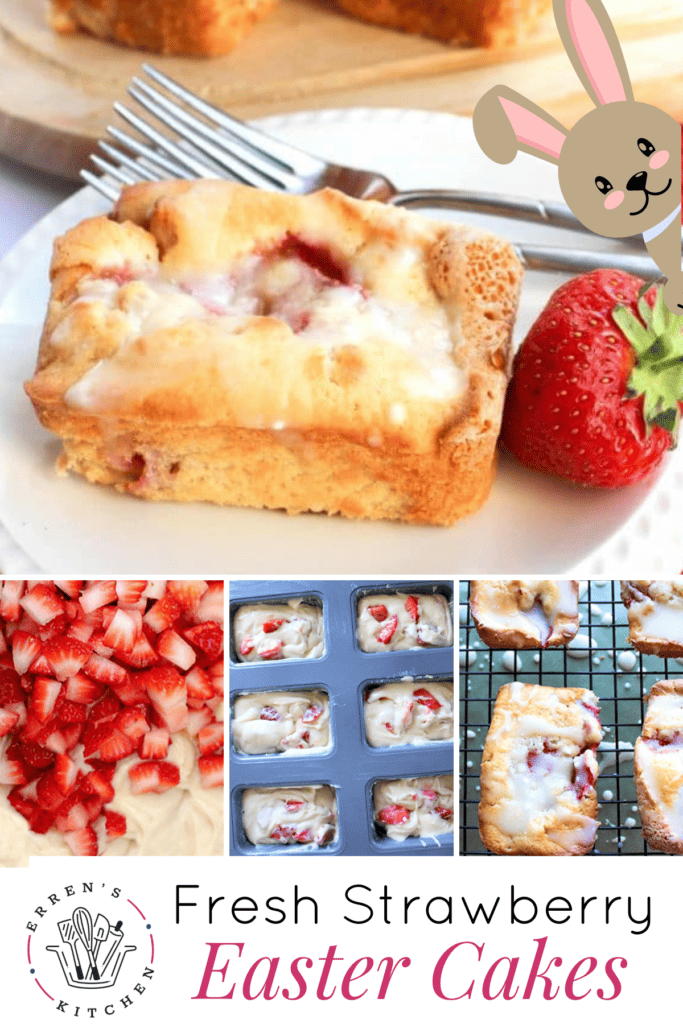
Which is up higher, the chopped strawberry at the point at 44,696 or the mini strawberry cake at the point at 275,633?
the mini strawberry cake at the point at 275,633

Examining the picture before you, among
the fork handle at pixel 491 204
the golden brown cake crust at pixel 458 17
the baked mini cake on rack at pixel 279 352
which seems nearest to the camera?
the baked mini cake on rack at pixel 279 352

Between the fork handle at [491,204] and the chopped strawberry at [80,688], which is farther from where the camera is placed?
the fork handle at [491,204]

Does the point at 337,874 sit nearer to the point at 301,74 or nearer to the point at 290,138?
the point at 290,138

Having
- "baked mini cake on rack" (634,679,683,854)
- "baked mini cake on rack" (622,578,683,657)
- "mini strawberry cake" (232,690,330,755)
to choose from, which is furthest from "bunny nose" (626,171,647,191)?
"mini strawberry cake" (232,690,330,755)

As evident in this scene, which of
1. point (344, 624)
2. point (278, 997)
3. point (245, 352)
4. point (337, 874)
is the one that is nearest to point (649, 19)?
point (245, 352)

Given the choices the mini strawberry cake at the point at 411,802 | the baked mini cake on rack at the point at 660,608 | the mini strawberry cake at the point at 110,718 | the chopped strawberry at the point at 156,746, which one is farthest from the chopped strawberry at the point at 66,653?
the baked mini cake on rack at the point at 660,608

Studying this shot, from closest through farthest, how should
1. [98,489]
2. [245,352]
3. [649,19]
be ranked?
[245,352], [98,489], [649,19]

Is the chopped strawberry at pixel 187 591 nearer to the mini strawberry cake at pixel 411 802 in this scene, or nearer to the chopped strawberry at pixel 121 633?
the chopped strawberry at pixel 121 633
